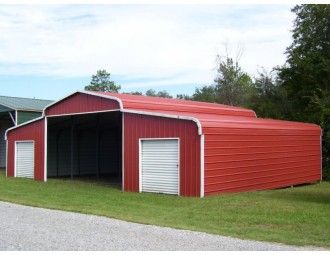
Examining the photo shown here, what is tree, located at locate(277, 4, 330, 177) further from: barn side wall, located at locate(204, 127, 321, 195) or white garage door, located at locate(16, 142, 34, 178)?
white garage door, located at locate(16, 142, 34, 178)

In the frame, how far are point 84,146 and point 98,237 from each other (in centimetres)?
1893

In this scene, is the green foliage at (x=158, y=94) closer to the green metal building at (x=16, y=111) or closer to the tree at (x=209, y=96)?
the tree at (x=209, y=96)

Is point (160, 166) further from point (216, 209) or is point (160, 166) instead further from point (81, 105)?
point (81, 105)

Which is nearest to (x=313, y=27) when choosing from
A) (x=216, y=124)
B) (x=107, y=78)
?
(x=216, y=124)

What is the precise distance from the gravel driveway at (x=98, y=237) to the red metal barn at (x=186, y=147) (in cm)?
554

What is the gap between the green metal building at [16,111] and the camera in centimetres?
2748

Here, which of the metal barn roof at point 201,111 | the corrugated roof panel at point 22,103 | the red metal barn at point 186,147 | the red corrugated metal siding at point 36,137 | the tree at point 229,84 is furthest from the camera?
the tree at point 229,84

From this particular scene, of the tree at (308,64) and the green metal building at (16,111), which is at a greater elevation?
the tree at (308,64)

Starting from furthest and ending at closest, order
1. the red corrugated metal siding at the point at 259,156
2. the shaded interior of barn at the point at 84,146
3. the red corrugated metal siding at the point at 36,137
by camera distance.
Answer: the shaded interior of barn at the point at 84,146
the red corrugated metal siding at the point at 36,137
the red corrugated metal siding at the point at 259,156

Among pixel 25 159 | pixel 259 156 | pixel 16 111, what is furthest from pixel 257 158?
pixel 16 111

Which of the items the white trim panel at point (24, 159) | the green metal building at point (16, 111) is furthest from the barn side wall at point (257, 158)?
the green metal building at point (16, 111)

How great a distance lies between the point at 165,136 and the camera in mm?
16172

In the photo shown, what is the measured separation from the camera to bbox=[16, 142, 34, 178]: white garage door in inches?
904

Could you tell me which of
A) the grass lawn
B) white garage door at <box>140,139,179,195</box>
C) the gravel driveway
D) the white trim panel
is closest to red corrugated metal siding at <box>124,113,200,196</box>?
white garage door at <box>140,139,179,195</box>
